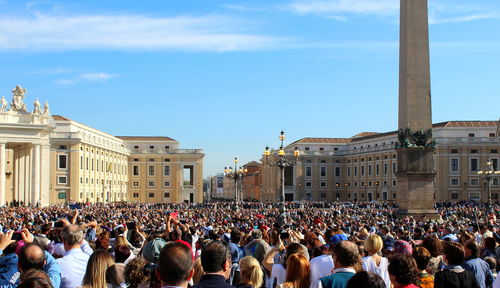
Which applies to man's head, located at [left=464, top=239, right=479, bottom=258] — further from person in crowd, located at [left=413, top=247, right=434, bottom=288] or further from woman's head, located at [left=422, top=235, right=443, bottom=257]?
person in crowd, located at [left=413, top=247, right=434, bottom=288]

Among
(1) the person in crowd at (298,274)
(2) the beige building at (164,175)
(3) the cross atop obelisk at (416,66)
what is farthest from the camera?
(2) the beige building at (164,175)

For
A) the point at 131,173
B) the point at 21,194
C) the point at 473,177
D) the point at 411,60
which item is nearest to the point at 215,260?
the point at 411,60

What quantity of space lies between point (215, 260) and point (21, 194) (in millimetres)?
63012

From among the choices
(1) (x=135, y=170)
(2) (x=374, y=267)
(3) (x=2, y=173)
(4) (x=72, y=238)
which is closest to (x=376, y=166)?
(1) (x=135, y=170)

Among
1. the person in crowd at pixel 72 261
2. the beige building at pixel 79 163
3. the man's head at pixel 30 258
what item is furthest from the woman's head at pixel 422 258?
the beige building at pixel 79 163

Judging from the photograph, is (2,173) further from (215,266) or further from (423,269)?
(215,266)

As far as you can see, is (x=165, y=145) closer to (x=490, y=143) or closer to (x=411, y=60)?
(x=490, y=143)

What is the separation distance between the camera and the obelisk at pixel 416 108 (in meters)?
26.1

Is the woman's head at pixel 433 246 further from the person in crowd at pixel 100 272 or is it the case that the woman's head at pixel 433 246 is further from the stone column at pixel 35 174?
the stone column at pixel 35 174

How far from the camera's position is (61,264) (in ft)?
21.0

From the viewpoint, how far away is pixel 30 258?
18.5 feet

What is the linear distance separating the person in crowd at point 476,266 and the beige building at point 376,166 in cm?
6221

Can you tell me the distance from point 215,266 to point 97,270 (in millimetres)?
→ 1143

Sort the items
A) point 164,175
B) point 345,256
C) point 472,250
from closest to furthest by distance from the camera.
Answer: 1. point 345,256
2. point 472,250
3. point 164,175
